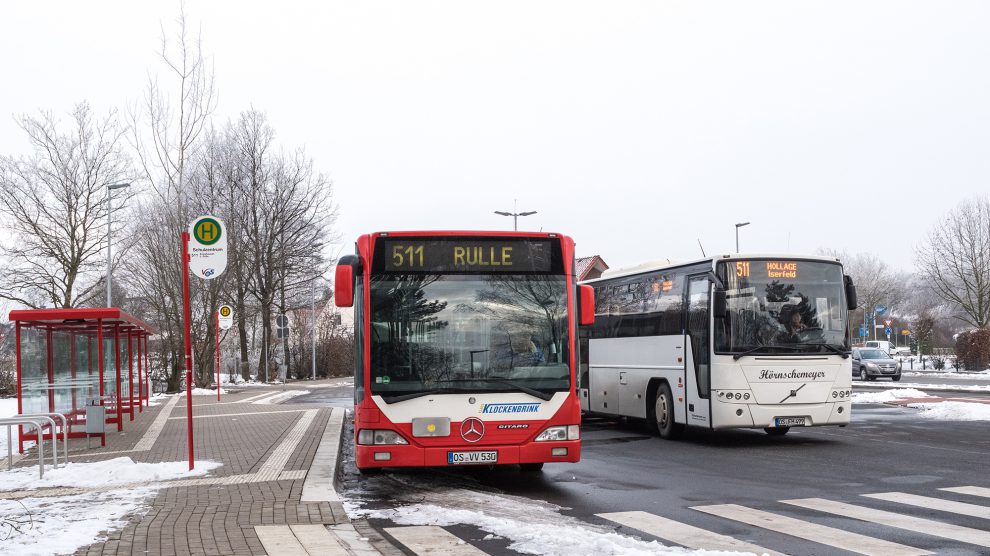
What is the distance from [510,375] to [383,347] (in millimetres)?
1404

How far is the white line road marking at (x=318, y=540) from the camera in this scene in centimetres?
671

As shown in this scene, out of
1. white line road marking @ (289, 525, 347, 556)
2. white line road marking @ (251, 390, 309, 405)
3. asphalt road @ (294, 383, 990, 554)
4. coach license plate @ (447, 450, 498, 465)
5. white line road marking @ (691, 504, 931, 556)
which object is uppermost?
coach license plate @ (447, 450, 498, 465)

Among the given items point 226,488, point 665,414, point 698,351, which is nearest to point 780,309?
point 698,351

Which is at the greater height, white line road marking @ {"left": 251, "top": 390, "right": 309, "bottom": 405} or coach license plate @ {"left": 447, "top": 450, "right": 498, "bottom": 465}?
coach license plate @ {"left": 447, "top": 450, "right": 498, "bottom": 465}

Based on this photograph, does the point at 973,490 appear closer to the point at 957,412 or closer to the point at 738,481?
the point at 738,481

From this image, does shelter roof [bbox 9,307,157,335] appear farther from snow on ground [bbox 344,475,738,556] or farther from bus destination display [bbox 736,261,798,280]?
bus destination display [bbox 736,261,798,280]

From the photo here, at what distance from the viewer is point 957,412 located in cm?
2045

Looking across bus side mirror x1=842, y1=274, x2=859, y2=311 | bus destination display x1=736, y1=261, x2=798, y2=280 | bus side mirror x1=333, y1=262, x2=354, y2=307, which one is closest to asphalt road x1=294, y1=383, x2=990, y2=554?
bus side mirror x1=333, y1=262, x2=354, y2=307

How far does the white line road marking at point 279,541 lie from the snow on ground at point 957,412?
16615mm

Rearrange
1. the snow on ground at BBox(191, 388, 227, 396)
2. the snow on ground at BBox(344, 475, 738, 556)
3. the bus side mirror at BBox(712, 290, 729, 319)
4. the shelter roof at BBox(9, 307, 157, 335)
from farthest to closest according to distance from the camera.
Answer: the snow on ground at BBox(191, 388, 227, 396) → the bus side mirror at BBox(712, 290, 729, 319) → the shelter roof at BBox(9, 307, 157, 335) → the snow on ground at BBox(344, 475, 738, 556)

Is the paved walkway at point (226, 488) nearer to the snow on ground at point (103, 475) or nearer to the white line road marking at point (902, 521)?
the snow on ground at point (103, 475)

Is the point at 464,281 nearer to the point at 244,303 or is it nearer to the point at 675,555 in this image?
the point at 675,555

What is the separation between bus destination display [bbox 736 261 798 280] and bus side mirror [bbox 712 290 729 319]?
0.49m

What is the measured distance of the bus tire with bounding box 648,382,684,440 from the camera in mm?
16570
